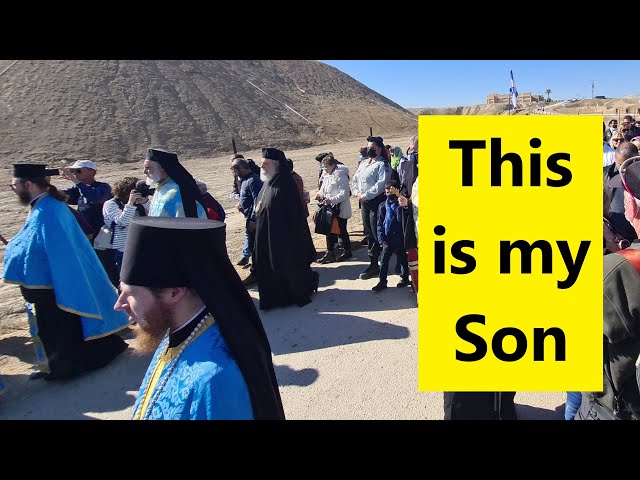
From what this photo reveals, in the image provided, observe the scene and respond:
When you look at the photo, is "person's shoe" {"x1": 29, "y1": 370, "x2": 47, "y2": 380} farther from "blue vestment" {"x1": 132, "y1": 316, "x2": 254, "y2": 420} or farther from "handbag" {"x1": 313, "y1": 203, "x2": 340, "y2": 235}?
"handbag" {"x1": 313, "y1": 203, "x2": 340, "y2": 235}

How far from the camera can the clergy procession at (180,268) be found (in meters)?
→ 1.71

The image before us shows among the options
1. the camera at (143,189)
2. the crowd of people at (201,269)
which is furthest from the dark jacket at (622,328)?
the camera at (143,189)

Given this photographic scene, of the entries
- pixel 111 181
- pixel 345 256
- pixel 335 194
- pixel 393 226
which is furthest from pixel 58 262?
pixel 111 181

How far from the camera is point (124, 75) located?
42.2 meters

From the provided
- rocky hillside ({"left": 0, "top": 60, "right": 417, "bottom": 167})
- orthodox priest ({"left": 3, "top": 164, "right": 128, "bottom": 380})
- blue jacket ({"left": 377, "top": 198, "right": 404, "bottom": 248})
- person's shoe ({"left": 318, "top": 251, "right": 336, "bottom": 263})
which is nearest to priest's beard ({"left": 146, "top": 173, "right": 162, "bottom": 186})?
orthodox priest ({"left": 3, "top": 164, "right": 128, "bottom": 380})

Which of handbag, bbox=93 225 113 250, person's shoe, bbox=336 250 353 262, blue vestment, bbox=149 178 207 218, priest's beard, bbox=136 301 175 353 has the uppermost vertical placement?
blue vestment, bbox=149 178 207 218

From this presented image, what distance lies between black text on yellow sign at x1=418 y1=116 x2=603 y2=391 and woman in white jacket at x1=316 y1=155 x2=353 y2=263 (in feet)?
16.1

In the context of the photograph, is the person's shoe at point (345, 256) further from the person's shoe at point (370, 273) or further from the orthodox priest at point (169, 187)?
the orthodox priest at point (169, 187)

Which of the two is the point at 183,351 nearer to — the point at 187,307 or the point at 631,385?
the point at 187,307

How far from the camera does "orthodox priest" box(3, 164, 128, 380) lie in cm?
414

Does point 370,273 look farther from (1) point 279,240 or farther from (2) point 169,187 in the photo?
(2) point 169,187

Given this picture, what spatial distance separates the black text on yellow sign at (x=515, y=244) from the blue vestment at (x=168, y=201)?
3.23 meters

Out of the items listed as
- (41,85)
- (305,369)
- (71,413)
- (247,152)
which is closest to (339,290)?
(305,369)

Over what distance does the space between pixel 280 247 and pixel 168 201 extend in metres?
1.46
